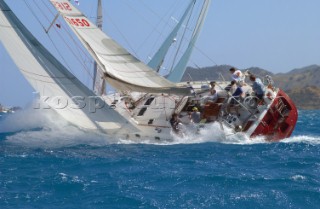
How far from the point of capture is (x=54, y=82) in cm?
1789

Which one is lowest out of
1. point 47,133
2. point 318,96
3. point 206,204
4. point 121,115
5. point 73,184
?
point 318,96

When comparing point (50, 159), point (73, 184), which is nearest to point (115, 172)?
point (73, 184)

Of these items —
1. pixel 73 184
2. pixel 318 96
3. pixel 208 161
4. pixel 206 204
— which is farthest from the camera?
pixel 318 96

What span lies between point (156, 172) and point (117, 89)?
6.16m

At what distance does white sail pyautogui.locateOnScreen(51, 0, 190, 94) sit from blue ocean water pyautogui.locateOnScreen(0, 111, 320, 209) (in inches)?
67.3

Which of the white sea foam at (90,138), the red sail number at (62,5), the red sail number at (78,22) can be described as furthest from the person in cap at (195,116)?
the red sail number at (62,5)

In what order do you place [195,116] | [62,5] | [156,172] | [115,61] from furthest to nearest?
[195,116]
[62,5]
[115,61]
[156,172]

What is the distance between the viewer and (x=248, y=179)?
11523 mm

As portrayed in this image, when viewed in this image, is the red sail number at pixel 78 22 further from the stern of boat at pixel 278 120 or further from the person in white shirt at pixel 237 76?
the stern of boat at pixel 278 120

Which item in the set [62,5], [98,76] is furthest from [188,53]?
[62,5]

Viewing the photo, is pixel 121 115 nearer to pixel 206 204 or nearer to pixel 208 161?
pixel 208 161

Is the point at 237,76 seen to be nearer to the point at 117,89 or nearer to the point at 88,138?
the point at 117,89

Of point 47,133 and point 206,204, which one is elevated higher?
point 206,204

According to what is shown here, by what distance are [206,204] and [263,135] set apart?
8818mm
